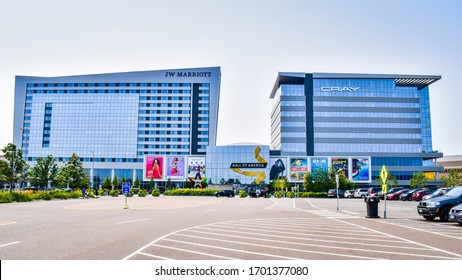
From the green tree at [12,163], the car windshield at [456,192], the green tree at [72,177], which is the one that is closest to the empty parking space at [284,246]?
the car windshield at [456,192]

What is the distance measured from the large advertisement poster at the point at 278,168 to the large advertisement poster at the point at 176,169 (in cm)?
2304

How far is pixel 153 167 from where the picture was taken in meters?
99.1

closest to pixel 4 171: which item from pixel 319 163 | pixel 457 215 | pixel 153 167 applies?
pixel 457 215

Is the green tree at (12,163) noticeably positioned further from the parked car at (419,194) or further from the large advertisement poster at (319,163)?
the large advertisement poster at (319,163)

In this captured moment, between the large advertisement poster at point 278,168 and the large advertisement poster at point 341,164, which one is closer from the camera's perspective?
the large advertisement poster at point 278,168

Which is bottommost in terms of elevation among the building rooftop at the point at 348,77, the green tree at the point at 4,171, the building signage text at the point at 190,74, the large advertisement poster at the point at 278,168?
the green tree at the point at 4,171

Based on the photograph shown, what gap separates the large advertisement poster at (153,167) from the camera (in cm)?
9888

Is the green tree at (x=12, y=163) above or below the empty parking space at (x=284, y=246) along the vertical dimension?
above

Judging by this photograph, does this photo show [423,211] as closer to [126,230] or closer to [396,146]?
[126,230]

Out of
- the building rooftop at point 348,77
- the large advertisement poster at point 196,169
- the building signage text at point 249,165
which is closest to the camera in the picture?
the building signage text at point 249,165

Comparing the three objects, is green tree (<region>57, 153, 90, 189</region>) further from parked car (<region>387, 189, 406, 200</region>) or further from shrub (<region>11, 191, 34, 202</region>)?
parked car (<region>387, 189, 406, 200</region>)

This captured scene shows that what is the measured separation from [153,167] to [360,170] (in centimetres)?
5334

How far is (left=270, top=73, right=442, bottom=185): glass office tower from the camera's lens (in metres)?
110
